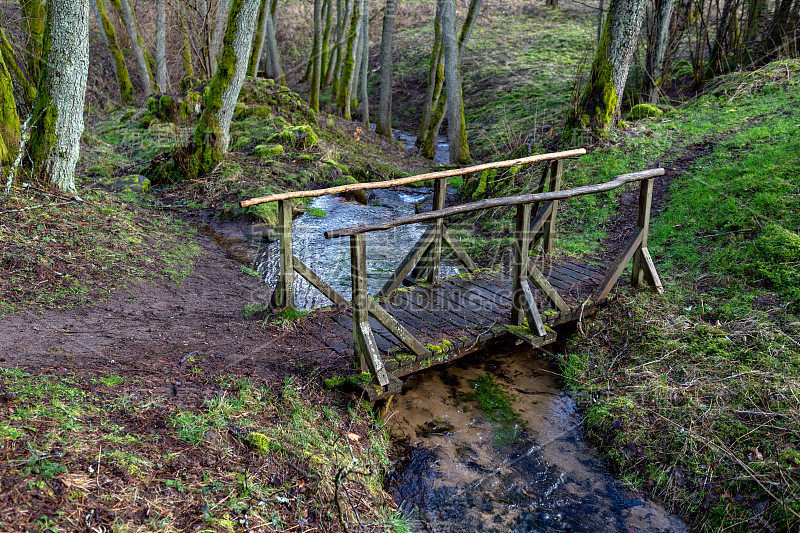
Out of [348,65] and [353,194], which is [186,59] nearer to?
[348,65]

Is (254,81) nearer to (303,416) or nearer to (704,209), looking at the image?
(704,209)

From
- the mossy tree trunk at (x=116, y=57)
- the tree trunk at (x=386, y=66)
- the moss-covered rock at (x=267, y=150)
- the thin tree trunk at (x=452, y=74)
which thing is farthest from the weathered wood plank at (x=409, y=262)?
the mossy tree trunk at (x=116, y=57)

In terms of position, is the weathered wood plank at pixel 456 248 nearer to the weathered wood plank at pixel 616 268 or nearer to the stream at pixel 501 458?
the stream at pixel 501 458

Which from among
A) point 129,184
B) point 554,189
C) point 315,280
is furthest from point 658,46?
point 129,184

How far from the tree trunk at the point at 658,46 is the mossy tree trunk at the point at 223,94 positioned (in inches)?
349

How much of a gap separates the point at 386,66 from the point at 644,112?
31.3ft

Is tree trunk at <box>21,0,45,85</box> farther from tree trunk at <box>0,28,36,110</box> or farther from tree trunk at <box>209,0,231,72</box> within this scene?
tree trunk at <box>209,0,231,72</box>

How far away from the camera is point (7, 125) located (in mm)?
7562

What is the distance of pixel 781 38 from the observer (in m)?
12.1

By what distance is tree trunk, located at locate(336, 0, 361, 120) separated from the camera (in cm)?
1908

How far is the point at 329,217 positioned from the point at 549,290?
588cm

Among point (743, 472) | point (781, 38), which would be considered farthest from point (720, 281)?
point (781, 38)

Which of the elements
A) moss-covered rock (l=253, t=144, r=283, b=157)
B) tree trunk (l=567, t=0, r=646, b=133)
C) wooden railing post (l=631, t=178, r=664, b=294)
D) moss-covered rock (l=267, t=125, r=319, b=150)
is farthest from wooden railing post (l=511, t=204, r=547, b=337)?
moss-covered rock (l=267, t=125, r=319, b=150)

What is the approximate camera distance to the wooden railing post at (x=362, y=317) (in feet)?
14.8
